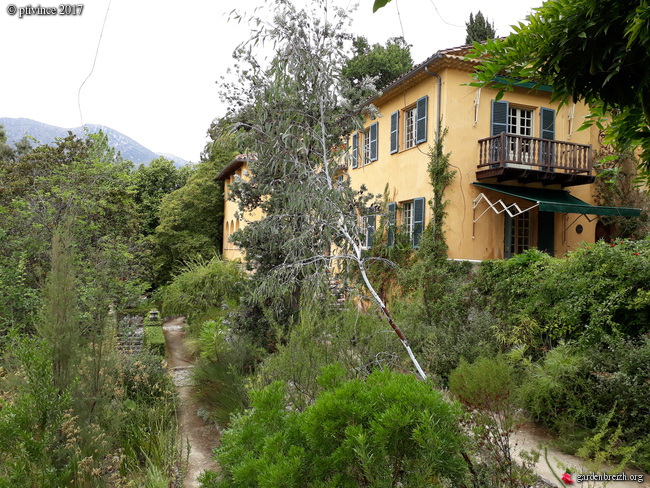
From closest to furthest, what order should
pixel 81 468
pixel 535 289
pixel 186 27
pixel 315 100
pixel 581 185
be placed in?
pixel 186 27 → pixel 81 468 → pixel 315 100 → pixel 535 289 → pixel 581 185

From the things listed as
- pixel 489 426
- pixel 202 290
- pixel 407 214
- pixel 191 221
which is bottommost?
pixel 202 290

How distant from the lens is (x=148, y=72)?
16.1ft

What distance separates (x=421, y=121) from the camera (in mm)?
11516

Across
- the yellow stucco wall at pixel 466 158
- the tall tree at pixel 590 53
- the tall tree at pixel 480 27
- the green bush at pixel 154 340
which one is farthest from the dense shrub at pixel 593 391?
the tall tree at pixel 480 27

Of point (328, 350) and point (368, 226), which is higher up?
point (368, 226)

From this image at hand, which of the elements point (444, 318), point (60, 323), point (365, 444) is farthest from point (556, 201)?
point (60, 323)

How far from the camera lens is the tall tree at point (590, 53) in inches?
72.6

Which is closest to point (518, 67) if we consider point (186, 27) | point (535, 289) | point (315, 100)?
point (186, 27)

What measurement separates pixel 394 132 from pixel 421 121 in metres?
1.44

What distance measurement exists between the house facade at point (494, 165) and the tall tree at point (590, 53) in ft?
27.5

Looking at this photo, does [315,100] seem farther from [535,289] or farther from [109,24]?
[535,289]

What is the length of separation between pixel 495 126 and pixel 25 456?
37.8 feet

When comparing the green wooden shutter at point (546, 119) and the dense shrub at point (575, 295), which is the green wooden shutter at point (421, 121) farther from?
the dense shrub at point (575, 295)

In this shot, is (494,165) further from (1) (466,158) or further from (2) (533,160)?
(2) (533,160)
